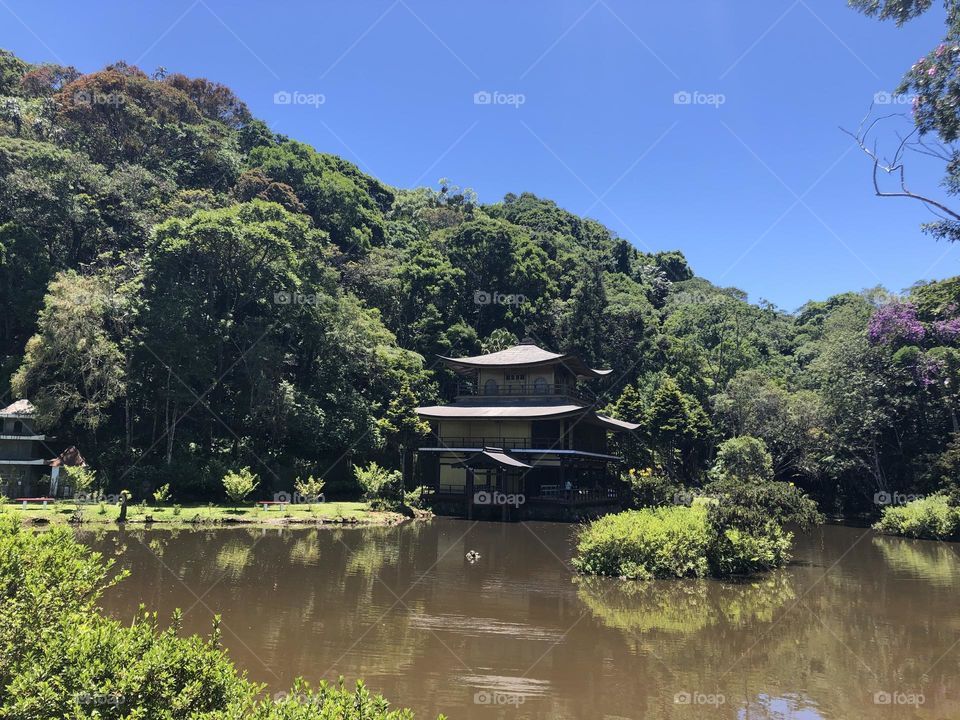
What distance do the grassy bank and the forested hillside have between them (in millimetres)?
6081

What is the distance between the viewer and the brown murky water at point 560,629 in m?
8.21

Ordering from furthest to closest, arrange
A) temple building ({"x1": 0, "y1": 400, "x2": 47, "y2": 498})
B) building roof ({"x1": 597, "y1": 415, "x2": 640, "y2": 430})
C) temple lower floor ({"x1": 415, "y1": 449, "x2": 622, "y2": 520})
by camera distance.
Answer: building roof ({"x1": 597, "y1": 415, "x2": 640, "y2": 430})
temple lower floor ({"x1": 415, "y1": 449, "x2": 622, "y2": 520})
temple building ({"x1": 0, "y1": 400, "x2": 47, "y2": 498})

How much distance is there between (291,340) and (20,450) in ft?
51.9

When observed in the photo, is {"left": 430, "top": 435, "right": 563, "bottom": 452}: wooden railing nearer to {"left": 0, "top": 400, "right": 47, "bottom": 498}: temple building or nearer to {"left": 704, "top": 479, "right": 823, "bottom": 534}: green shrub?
{"left": 704, "top": 479, "right": 823, "bottom": 534}: green shrub

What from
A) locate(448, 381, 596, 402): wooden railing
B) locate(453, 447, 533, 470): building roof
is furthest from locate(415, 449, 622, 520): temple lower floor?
locate(448, 381, 596, 402): wooden railing

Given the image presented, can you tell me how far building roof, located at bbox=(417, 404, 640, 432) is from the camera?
3297 cm

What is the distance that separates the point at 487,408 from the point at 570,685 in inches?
1091

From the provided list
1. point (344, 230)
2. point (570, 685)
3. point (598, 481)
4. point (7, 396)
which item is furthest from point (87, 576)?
point (344, 230)

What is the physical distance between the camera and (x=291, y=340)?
135 ft

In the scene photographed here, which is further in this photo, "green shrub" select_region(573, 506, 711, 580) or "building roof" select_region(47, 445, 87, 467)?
"building roof" select_region(47, 445, 87, 467)

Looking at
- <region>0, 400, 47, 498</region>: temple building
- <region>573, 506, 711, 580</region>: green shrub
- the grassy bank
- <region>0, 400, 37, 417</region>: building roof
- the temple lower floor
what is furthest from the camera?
the temple lower floor

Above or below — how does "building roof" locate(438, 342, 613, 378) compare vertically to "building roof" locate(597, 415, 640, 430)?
above

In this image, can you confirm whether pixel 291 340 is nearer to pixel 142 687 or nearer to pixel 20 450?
pixel 20 450

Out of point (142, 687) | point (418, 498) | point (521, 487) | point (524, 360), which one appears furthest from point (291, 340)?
point (142, 687)
